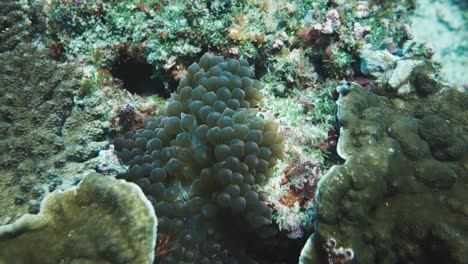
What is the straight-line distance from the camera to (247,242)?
3.47 metres

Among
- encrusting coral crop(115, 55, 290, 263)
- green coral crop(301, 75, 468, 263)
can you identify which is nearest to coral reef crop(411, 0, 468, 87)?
green coral crop(301, 75, 468, 263)

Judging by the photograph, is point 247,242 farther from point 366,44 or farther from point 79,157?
point 366,44

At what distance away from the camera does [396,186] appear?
3.33 metres

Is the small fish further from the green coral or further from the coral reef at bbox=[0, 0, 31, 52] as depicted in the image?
the coral reef at bbox=[0, 0, 31, 52]

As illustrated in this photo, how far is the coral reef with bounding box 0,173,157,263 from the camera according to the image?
9.09 ft

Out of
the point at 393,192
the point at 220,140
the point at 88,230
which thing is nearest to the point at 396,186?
the point at 393,192

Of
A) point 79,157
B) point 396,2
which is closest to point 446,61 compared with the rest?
point 396,2

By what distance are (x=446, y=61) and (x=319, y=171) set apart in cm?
652

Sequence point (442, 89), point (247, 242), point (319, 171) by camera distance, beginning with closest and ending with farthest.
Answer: point (247, 242)
point (319, 171)
point (442, 89)

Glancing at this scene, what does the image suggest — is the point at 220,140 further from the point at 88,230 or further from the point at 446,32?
the point at 446,32

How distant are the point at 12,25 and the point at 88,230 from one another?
3.42m

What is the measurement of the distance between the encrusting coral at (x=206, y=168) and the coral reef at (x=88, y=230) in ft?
1.15

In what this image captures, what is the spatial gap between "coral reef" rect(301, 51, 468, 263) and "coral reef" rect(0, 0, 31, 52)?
4187 mm

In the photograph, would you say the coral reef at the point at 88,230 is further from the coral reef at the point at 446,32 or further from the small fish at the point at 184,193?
the coral reef at the point at 446,32
